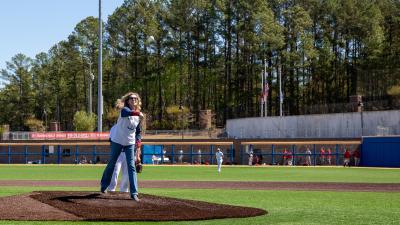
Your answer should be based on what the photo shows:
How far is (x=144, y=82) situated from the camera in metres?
106

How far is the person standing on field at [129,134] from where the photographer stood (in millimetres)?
13422

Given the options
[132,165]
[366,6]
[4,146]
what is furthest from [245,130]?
[132,165]

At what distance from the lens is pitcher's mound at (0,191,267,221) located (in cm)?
1166

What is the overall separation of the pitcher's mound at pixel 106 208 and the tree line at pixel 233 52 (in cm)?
7862

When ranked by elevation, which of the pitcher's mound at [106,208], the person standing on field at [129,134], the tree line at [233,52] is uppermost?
the tree line at [233,52]

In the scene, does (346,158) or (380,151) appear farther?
(346,158)

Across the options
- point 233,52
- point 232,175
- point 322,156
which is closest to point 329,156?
point 322,156

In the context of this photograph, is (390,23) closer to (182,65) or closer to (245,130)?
(182,65)

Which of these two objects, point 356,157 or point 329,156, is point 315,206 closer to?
point 356,157

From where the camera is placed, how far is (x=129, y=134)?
13633 millimetres

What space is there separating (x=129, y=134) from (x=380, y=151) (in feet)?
133

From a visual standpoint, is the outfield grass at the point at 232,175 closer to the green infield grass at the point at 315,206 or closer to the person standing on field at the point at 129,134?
the green infield grass at the point at 315,206

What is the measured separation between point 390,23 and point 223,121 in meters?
27.5

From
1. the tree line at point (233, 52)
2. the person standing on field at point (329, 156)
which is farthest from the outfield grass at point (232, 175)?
the tree line at point (233, 52)
